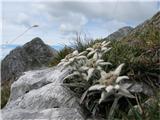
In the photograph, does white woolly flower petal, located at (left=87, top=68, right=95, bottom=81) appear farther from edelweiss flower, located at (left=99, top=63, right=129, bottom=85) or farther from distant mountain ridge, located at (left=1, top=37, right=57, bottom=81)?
distant mountain ridge, located at (left=1, top=37, right=57, bottom=81)

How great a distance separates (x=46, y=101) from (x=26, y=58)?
9.96 m

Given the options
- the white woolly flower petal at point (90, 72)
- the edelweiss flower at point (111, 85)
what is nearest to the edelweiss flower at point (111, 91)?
the edelweiss flower at point (111, 85)

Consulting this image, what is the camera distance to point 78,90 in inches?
341

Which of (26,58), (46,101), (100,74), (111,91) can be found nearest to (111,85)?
(111,91)

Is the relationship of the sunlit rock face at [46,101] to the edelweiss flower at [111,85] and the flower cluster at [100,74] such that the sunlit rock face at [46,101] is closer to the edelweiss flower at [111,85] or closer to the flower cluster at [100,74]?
the flower cluster at [100,74]

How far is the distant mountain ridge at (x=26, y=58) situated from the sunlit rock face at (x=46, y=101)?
8.16 meters

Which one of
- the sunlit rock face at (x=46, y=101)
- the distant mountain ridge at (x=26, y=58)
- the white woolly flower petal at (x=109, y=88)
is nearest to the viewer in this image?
the white woolly flower petal at (x=109, y=88)

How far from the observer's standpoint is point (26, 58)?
1850 centimetres

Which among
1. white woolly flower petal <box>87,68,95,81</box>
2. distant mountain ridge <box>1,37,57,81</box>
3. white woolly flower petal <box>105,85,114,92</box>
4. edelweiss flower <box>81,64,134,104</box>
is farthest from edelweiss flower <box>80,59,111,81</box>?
distant mountain ridge <box>1,37,57,81</box>

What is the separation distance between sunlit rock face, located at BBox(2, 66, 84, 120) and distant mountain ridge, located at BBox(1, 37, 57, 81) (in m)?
8.16

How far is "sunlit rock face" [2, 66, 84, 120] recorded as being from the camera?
8.06 metres

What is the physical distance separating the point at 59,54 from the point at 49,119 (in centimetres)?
426

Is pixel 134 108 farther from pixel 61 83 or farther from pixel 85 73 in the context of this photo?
pixel 61 83

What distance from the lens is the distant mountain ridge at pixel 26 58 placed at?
60.0 feet
